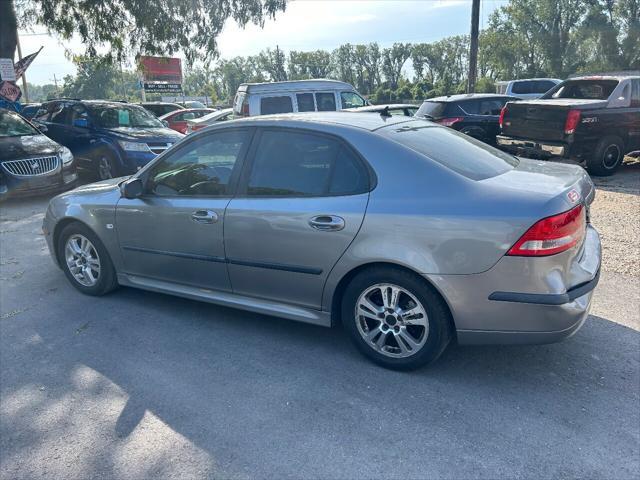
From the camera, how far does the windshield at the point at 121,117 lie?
1134cm

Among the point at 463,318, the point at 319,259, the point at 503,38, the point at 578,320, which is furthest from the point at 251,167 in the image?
the point at 503,38

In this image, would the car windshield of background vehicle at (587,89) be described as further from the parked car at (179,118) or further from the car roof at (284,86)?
the parked car at (179,118)

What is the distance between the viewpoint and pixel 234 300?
4.02 meters

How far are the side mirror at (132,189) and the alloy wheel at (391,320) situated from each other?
6.77ft

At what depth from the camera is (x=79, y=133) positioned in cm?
1132

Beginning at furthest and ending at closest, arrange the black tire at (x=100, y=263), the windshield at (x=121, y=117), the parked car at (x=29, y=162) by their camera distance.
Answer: the windshield at (x=121, y=117)
the parked car at (x=29, y=162)
the black tire at (x=100, y=263)

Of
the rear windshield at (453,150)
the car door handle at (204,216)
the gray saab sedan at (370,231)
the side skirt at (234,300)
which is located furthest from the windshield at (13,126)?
the rear windshield at (453,150)

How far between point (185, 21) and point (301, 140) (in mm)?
13617

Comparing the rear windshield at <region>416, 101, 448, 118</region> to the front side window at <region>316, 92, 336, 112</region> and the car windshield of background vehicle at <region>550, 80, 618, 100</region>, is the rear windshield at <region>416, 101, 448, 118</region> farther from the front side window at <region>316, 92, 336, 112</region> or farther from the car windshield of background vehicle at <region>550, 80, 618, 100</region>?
the car windshield of background vehicle at <region>550, 80, 618, 100</region>

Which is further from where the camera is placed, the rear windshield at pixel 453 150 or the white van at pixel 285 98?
the white van at pixel 285 98

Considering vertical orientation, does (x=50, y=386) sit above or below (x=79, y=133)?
below

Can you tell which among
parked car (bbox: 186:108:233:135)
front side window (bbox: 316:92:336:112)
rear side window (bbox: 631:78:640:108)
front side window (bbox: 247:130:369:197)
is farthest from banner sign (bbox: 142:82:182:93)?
front side window (bbox: 247:130:369:197)

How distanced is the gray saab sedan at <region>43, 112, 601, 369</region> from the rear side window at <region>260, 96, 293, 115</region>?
27.4 feet

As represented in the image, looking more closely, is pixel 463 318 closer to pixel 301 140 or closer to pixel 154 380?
pixel 301 140
